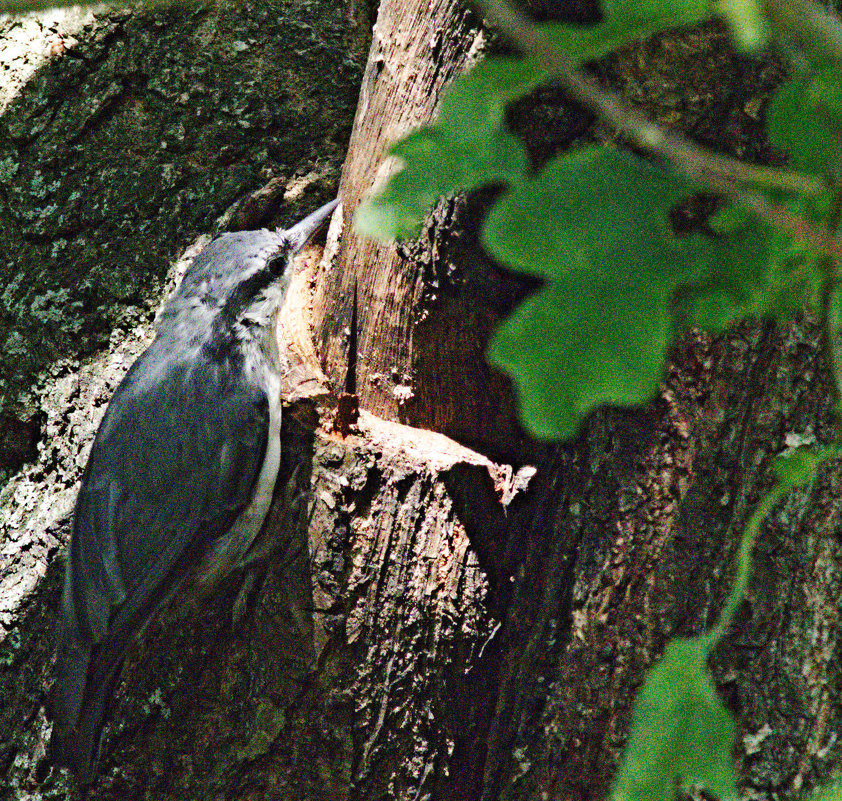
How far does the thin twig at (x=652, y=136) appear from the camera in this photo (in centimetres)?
56

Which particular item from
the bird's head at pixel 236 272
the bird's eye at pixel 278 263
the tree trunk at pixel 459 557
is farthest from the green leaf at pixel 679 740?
the bird's eye at pixel 278 263

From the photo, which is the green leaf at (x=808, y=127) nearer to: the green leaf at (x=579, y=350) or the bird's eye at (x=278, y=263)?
the green leaf at (x=579, y=350)

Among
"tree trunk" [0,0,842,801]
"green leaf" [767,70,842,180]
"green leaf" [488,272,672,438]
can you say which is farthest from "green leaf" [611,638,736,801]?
"tree trunk" [0,0,842,801]

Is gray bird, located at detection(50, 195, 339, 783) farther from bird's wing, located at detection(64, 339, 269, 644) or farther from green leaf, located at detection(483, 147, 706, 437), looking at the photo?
green leaf, located at detection(483, 147, 706, 437)

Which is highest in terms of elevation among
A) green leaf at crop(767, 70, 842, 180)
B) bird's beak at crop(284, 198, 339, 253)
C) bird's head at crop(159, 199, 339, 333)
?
bird's beak at crop(284, 198, 339, 253)

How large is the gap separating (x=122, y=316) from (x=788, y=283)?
2.20 metres

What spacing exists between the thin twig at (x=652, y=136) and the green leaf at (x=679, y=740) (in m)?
0.30

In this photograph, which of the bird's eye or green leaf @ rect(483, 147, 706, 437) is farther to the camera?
the bird's eye

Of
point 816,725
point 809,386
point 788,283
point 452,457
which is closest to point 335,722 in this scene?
point 452,457

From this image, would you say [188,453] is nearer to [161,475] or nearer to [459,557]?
[161,475]

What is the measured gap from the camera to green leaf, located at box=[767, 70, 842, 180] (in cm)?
67

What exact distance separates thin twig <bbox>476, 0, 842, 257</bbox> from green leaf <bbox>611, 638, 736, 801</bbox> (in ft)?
1.00

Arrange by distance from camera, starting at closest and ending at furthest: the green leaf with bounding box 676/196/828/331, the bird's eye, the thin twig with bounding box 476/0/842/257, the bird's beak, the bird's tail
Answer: the thin twig with bounding box 476/0/842/257 → the green leaf with bounding box 676/196/828/331 → the bird's tail → the bird's beak → the bird's eye

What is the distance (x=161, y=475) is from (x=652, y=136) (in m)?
2.41
